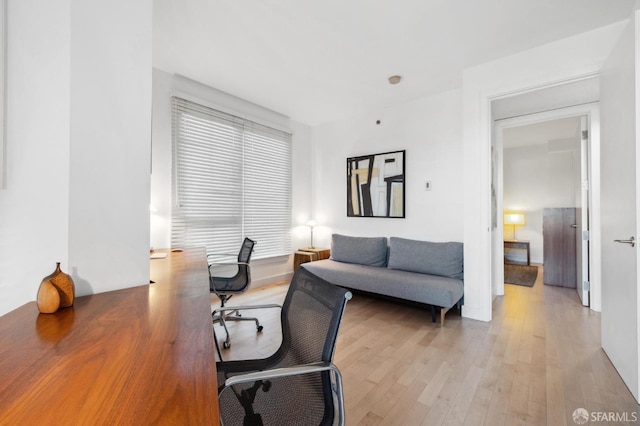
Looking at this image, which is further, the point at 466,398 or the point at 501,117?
the point at 501,117

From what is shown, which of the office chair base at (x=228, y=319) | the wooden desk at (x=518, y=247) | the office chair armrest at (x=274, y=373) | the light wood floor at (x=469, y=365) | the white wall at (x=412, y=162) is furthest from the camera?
the wooden desk at (x=518, y=247)

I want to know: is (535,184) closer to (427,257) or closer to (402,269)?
(427,257)

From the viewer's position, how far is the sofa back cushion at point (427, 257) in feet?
10.5

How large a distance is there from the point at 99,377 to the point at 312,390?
24.6 inches

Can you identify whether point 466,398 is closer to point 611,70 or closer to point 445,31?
point 611,70

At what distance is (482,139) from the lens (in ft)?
9.40

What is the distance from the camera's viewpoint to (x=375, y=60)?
9.26 feet

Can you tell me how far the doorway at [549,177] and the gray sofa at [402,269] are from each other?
3.36 feet

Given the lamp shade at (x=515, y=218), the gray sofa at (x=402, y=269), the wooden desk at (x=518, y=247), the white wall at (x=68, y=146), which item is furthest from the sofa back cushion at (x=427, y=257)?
the lamp shade at (x=515, y=218)

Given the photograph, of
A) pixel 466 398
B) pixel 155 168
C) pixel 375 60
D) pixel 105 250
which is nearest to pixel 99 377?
pixel 105 250

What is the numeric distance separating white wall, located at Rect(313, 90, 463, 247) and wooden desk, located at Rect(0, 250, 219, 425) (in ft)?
10.4

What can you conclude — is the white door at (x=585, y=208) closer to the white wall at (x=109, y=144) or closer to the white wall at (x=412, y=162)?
the white wall at (x=412, y=162)

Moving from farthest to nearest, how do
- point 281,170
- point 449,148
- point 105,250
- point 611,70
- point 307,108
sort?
point 281,170 < point 307,108 < point 449,148 < point 611,70 < point 105,250

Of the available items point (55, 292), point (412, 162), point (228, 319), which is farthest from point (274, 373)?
point (412, 162)
